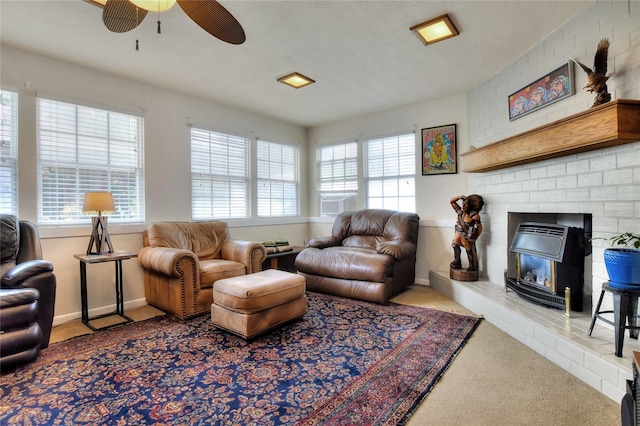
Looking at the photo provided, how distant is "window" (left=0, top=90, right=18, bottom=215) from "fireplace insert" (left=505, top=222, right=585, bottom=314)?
454 centimetres

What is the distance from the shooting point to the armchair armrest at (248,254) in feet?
11.3

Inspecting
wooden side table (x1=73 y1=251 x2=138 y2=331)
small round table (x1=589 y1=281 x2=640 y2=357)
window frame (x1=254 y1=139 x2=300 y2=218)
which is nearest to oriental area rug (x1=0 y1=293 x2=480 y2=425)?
wooden side table (x1=73 y1=251 x2=138 y2=331)

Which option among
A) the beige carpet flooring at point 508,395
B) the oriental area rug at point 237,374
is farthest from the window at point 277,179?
the beige carpet flooring at point 508,395

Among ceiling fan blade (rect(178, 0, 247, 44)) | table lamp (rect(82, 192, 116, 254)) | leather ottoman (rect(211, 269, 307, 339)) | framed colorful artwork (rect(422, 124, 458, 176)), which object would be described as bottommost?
leather ottoman (rect(211, 269, 307, 339))

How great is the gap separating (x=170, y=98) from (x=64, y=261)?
2.09 meters

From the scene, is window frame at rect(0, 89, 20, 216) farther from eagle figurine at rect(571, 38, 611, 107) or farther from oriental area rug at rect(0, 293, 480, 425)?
eagle figurine at rect(571, 38, 611, 107)

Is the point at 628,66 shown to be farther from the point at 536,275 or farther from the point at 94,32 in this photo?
the point at 94,32

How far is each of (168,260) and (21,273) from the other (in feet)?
3.20

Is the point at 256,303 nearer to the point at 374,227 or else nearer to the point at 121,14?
the point at 121,14

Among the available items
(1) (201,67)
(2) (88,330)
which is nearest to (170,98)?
(1) (201,67)

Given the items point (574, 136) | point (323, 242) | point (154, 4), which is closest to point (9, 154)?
point (154, 4)

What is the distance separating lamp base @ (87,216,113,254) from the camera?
2.91 m

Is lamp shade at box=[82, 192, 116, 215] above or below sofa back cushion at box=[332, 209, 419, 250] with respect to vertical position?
above

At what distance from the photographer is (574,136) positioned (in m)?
2.14
